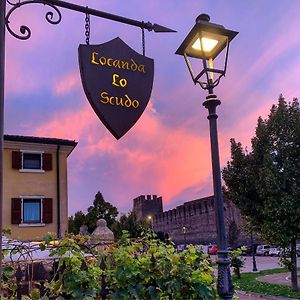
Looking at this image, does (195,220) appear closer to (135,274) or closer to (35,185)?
(35,185)

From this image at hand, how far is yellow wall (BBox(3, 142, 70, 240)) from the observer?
836 inches

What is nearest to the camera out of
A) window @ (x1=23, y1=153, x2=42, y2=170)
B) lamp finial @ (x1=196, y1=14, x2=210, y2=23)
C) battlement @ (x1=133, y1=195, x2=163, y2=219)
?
lamp finial @ (x1=196, y1=14, x2=210, y2=23)

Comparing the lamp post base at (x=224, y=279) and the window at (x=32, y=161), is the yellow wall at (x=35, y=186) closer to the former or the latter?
the window at (x=32, y=161)

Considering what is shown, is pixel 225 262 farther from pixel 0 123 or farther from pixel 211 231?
pixel 211 231

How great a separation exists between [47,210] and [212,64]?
764 inches

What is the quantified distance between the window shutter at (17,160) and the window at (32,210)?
77.8 inches

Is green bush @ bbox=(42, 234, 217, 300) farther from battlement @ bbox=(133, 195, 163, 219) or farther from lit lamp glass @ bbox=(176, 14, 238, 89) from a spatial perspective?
battlement @ bbox=(133, 195, 163, 219)

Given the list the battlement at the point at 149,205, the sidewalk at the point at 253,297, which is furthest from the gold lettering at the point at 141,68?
the battlement at the point at 149,205

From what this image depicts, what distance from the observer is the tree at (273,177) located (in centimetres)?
1272

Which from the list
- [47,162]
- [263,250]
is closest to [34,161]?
[47,162]

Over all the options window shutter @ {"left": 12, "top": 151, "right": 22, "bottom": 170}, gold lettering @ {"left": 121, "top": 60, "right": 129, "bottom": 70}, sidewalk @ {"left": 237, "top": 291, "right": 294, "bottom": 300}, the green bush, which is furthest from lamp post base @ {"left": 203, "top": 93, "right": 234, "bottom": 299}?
window shutter @ {"left": 12, "top": 151, "right": 22, "bottom": 170}

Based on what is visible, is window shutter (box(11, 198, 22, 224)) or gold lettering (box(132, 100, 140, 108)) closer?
gold lettering (box(132, 100, 140, 108))

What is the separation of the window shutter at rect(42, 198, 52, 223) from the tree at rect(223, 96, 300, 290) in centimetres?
1155

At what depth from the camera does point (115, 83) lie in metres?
3.22
